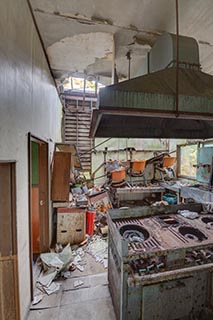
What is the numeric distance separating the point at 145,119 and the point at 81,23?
1.39 meters

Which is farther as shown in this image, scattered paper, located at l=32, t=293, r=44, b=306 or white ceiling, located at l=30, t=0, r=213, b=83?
scattered paper, located at l=32, t=293, r=44, b=306

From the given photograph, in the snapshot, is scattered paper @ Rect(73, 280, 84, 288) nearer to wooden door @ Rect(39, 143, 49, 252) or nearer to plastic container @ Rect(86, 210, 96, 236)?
wooden door @ Rect(39, 143, 49, 252)

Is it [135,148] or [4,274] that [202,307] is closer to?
[4,274]

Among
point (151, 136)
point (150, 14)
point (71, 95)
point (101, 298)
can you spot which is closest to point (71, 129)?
point (71, 95)

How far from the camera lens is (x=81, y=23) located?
81.1 inches

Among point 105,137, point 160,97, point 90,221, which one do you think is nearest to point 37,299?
point 90,221

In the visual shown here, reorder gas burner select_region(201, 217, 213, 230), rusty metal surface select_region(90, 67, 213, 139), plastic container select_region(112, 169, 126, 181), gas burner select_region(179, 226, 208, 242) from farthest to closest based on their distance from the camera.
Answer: plastic container select_region(112, 169, 126, 181) → gas burner select_region(201, 217, 213, 230) → gas burner select_region(179, 226, 208, 242) → rusty metal surface select_region(90, 67, 213, 139)

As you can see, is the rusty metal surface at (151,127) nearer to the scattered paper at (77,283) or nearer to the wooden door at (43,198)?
the wooden door at (43,198)

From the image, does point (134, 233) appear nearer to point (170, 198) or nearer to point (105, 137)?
point (105, 137)

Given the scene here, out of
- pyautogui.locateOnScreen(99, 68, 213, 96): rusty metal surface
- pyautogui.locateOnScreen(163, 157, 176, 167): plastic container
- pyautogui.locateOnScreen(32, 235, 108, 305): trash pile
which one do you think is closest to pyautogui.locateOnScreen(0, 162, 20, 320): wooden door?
pyautogui.locateOnScreen(32, 235, 108, 305): trash pile

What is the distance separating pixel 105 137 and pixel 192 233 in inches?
61.2

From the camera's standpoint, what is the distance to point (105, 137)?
2387mm

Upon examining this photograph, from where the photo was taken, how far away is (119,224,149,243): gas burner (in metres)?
1.76

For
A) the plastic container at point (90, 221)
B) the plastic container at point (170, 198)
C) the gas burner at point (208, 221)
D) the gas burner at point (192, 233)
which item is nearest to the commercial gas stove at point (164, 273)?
the gas burner at point (192, 233)
